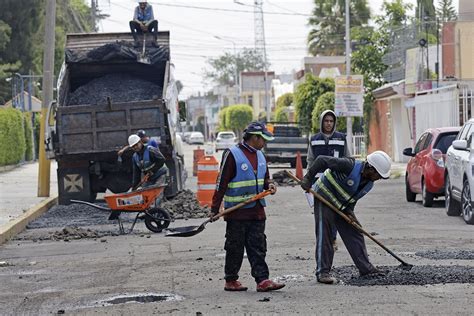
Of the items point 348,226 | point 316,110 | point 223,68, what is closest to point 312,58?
point 316,110

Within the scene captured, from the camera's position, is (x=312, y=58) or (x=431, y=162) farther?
(x=312, y=58)

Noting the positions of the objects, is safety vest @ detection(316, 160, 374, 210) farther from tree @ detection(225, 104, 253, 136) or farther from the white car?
tree @ detection(225, 104, 253, 136)

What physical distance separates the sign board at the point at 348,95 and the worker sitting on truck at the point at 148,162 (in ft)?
91.1

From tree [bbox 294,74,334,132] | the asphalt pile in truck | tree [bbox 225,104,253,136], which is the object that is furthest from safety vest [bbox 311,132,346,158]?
tree [bbox 225,104,253,136]

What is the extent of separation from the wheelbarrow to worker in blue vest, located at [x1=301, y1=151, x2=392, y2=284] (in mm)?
6305

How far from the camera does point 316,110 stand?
53031 millimetres

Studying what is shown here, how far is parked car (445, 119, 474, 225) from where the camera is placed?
17.6 m

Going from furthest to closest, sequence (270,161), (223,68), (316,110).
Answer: (223,68) < (316,110) < (270,161)

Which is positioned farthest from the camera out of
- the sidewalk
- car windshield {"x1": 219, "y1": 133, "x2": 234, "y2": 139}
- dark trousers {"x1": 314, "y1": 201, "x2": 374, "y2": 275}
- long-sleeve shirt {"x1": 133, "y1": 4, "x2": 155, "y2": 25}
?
car windshield {"x1": 219, "y1": 133, "x2": 234, "y2": 139}

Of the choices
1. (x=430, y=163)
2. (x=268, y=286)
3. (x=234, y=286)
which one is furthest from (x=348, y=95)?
(x=268, y=286)

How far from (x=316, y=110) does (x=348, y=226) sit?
4212 cm

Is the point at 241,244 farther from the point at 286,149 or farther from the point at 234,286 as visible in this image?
the point at 286,149

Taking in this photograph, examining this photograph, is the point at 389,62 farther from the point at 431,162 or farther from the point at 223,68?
the point at 223,68

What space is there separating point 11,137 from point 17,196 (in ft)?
56.1
